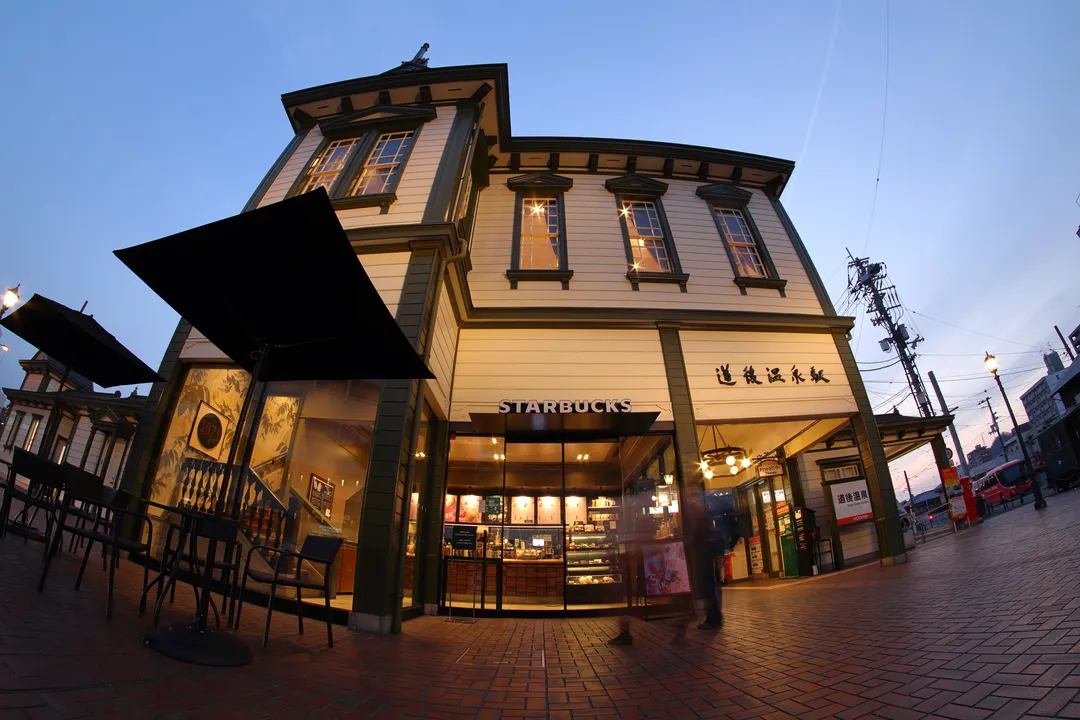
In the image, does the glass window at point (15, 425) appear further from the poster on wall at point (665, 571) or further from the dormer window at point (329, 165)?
the poster on wall at point (665, 571)

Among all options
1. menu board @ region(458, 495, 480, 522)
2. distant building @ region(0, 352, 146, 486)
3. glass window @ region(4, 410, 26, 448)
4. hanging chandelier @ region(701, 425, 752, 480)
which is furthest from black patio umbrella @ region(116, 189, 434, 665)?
glass window @ region(4, 410, 26, 448)

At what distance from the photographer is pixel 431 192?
27.2 ft

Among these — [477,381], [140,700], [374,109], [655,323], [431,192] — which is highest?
[374,109]

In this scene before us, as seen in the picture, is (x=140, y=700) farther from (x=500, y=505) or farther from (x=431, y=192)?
(x=431, y=192)

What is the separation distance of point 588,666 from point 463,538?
12.1 feet

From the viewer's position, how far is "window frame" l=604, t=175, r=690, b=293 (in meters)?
10.2

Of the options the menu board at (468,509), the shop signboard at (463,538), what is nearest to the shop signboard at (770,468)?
the menu board at (468,509)

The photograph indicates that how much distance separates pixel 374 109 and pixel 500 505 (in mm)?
10183

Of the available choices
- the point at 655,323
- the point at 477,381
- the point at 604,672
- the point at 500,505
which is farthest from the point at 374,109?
the point at 604,672

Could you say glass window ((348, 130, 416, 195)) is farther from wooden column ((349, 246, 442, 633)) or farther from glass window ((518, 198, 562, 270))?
wooden column ((349, 246, 442, 633))

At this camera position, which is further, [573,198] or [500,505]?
[573,198]

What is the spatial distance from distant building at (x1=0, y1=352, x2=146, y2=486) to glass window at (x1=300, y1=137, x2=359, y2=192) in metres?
10.7

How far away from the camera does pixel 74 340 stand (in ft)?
20.2

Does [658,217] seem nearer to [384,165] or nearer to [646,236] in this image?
[646,236]
